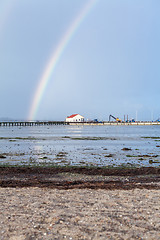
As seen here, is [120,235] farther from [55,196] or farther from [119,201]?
[55,196]

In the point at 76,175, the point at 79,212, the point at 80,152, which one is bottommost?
the point at 80,152

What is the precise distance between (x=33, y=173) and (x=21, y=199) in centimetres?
833

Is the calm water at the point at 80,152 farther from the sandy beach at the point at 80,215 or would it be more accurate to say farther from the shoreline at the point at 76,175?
the sandy beach at the point at 80,215

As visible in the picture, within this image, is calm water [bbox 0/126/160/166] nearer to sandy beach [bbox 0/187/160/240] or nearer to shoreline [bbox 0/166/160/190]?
shoreline [bbox 0/166/160/190]

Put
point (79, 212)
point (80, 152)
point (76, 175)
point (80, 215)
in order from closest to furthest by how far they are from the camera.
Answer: point (80, 215) → point (79, 212) → point (76, 175) → point (80, 152)

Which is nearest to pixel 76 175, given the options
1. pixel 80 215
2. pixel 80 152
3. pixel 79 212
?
pixel 79 212

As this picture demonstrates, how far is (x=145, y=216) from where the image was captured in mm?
8086

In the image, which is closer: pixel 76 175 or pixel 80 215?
pixel 80 215

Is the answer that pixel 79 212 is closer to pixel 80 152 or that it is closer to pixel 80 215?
pixel 80 215

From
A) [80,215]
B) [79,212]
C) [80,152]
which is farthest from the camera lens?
[80,152]

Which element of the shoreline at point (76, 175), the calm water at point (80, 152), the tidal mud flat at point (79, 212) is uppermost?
the tidal mud flat at point (79, 212)

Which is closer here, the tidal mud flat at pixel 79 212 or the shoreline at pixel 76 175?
the tidal mud flat at pixel 79 212

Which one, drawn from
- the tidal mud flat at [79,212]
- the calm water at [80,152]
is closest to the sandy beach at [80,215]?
the tidal mud flat at [79,212]

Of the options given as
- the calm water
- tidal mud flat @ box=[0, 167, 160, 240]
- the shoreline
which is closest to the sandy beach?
tidal mud flat @ box=[0, 167, 160, 240]
